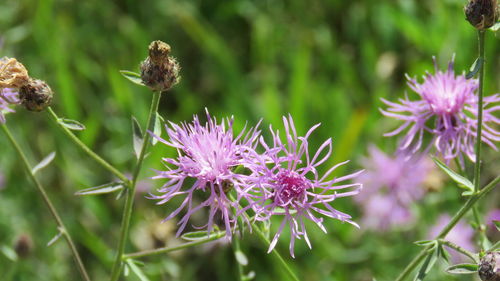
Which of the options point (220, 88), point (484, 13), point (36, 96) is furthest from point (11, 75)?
point (220, 88)

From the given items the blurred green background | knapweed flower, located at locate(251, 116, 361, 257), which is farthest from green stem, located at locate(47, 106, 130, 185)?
the blurred green background

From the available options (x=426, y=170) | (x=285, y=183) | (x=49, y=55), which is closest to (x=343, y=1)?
(x=426, y=170)

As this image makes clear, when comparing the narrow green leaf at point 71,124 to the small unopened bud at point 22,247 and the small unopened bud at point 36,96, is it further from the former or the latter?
the small unopened bud at point 22,247

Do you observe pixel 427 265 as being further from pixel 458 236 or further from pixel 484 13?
pixel 458 236

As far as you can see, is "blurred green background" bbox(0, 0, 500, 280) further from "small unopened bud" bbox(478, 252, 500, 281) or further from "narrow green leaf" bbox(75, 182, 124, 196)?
"small unopened bud" bbox(478, 252, 500, 281)

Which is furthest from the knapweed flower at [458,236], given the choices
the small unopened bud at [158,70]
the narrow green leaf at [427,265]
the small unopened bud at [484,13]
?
the small unopened bud at [158,70]
